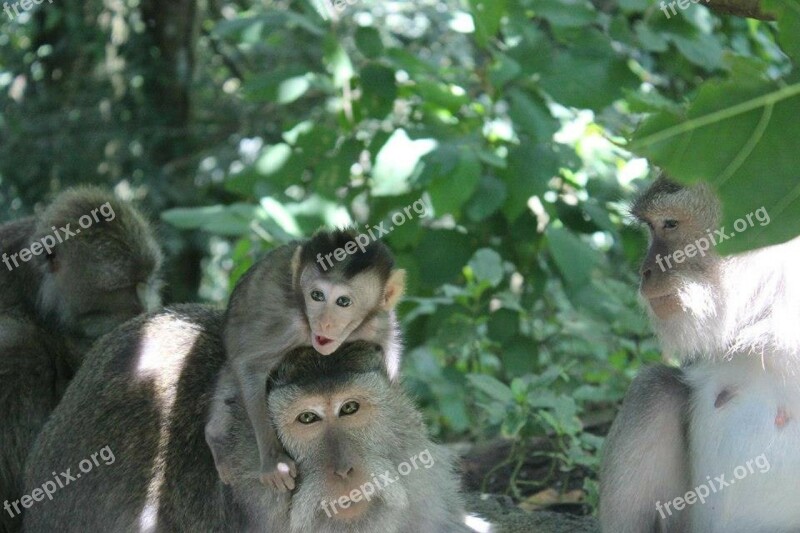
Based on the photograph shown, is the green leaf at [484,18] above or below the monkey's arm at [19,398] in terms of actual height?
above

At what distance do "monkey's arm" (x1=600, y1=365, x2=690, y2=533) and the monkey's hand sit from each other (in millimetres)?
1186

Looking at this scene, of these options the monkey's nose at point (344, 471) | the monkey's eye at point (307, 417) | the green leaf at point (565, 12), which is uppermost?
the monkey's eye at point (307, 417)

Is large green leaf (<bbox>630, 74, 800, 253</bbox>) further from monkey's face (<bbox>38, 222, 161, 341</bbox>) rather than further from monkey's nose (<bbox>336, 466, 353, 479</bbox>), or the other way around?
monkey's face (<bbox>38, 222, 161, 341</bbox>)

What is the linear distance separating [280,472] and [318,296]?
728 mm

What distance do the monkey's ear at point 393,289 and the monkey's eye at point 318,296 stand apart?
1.06 ft

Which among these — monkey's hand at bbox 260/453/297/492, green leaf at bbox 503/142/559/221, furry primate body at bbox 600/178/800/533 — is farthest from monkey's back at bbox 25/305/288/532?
green leaf at bbox 503/142/559/221

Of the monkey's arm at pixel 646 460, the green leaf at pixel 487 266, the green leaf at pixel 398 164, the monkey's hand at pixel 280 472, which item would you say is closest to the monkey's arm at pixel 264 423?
the monkey's hand at pixel 280 472

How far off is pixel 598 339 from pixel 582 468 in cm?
108

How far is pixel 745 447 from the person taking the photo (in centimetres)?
365

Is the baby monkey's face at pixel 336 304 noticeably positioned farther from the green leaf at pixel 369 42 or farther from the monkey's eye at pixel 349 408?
the green leaf at pixel 369 42

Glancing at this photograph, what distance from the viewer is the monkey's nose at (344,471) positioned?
3.50 meters

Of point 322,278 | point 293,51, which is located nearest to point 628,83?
point 322,278

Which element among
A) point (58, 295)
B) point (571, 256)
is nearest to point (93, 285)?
point (58, 295)

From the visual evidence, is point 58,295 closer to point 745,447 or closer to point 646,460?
point 646,460
